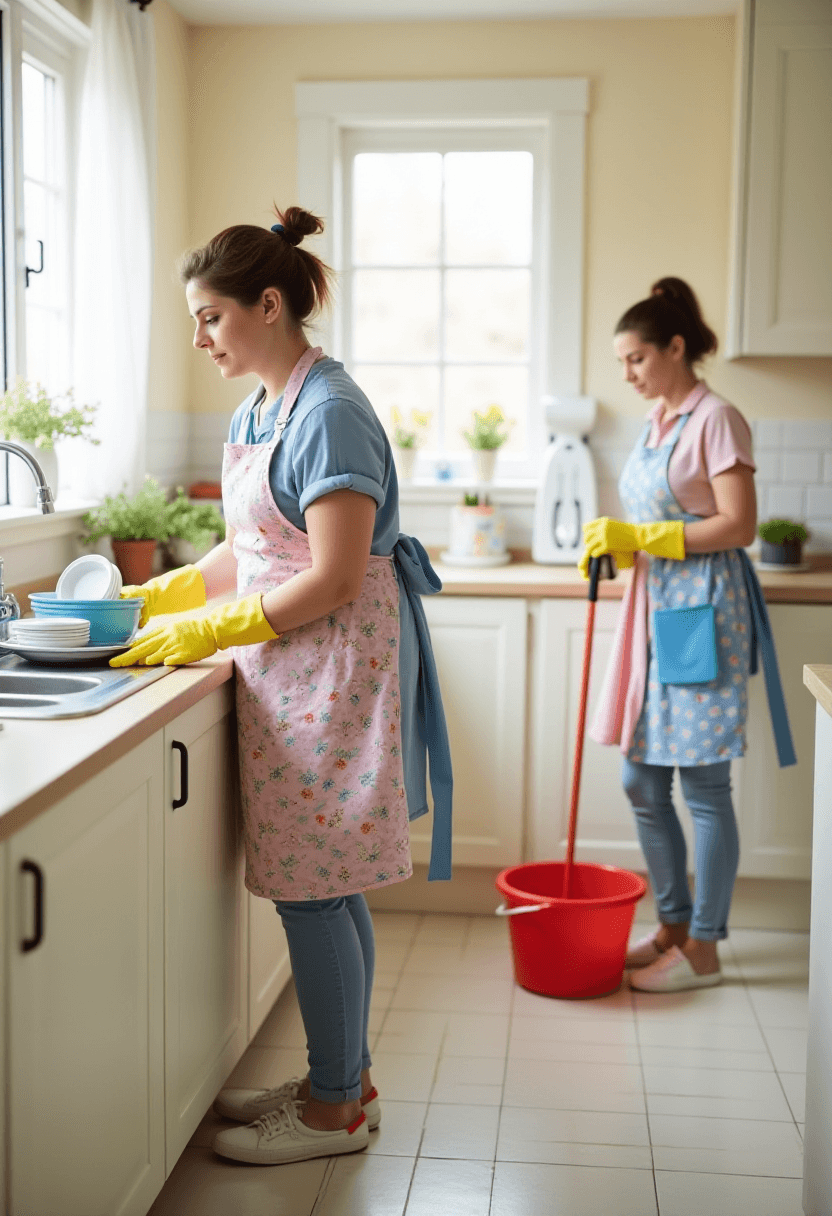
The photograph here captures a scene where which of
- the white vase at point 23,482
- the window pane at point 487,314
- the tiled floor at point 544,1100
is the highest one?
the window pane at point 487,314

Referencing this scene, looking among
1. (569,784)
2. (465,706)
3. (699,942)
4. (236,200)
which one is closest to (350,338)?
(236,200)

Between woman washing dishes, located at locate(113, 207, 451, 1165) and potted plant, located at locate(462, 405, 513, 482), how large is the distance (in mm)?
1618

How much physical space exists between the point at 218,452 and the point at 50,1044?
2.64m

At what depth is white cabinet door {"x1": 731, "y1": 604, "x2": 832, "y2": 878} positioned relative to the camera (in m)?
3.19

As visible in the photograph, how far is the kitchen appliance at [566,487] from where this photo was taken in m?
3.62

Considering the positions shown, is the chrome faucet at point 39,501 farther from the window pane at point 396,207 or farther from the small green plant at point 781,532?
the small green plant at point 781,532

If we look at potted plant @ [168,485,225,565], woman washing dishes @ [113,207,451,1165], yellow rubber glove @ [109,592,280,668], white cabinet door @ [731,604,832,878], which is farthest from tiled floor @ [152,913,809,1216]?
potted plant @ [168,485,225,565]

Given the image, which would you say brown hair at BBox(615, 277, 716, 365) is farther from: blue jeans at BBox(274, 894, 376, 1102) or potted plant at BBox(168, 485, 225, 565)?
blue jeans at BBox(274, 894, 376, 1102)

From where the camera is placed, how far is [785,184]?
3344 mm

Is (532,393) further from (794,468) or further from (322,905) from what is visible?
(322,905)

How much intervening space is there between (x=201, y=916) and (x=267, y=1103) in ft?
1.50

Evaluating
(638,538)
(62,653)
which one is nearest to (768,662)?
(638,538)

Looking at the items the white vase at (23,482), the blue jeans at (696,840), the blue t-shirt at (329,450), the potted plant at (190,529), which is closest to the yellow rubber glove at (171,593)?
the blue t-shirt at (329,450)

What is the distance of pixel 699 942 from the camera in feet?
9.64
